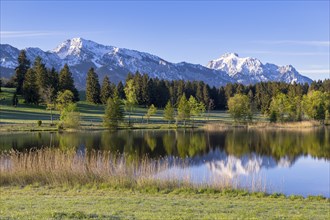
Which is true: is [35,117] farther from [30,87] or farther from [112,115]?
[112,115]

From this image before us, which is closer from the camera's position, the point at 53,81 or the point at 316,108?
the point at 316,108

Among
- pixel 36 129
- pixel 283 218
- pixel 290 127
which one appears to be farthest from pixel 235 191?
pixel 290 127

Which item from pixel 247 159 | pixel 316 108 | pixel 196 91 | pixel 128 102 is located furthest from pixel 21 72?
pixel 247 159

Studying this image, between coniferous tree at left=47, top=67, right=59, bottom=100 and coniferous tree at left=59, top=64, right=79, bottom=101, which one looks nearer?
coniferous tree at left=47, top=67, right=59, bottom=100

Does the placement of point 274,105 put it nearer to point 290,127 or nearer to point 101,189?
point 290,127

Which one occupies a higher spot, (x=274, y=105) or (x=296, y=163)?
(x=274, y=105)

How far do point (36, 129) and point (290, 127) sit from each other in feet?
171

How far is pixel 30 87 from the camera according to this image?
9100cm

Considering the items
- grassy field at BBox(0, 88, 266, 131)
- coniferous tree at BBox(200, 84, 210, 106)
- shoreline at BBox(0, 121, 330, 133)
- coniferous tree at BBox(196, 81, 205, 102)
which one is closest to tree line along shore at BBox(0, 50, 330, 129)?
shoreline at BBox(0, 121, 330, 133)

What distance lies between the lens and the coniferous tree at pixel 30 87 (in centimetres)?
9075

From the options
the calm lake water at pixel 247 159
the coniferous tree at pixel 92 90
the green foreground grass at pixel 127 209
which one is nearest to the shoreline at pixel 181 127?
the calm lake water at pixel 247 159

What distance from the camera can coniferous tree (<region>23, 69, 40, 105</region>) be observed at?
9075 centimetres

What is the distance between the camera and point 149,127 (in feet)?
245

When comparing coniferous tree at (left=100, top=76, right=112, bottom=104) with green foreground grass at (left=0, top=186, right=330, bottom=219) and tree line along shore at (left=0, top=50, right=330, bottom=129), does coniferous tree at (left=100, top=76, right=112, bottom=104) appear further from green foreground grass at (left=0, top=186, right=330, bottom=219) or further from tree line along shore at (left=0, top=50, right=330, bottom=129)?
green foreground grass at (left=0, top=186, right=330, bottom=219)
